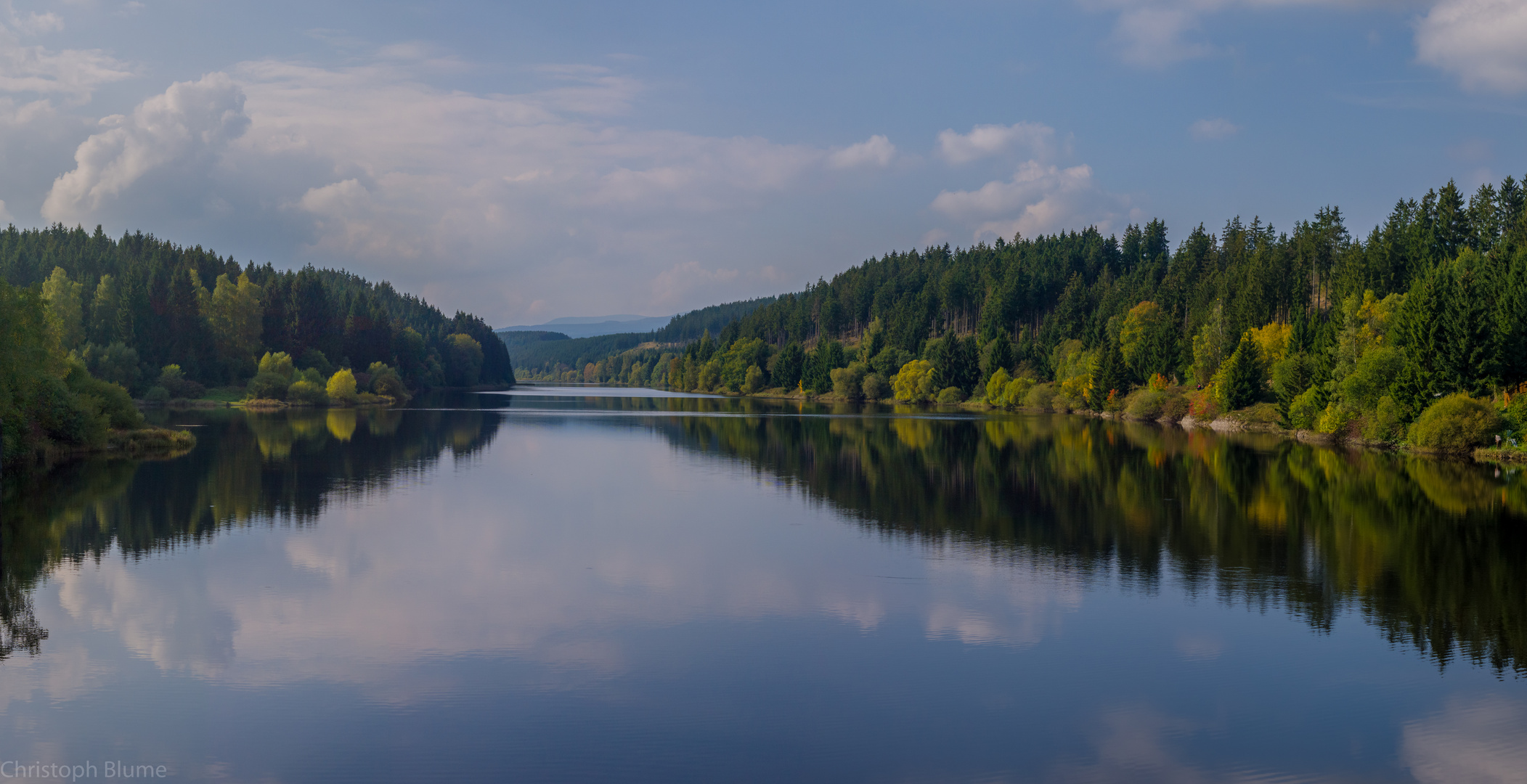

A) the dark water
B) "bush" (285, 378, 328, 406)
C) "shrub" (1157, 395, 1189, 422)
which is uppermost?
"bush" (285, 378, 328, 406)

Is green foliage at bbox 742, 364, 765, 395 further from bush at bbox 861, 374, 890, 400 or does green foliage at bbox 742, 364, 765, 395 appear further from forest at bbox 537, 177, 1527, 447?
bush at bbox 861, 374, 890, 400

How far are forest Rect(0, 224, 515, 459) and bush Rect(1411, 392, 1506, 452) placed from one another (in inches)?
2575

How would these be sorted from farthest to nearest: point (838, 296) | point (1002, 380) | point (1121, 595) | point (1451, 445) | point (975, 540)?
point (838, 296) → point (1002, 380) → point (1451, 445) → point (975, 540) → point (1121, 595)

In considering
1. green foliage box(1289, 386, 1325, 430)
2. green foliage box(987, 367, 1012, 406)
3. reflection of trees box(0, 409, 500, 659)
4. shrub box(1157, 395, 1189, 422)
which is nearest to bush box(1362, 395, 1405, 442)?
green foliage box(1289, 386, 1325, 430)

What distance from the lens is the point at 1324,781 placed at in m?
11.6

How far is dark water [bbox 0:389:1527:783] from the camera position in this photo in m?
12.3

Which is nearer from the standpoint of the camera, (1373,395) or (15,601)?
(15,601)

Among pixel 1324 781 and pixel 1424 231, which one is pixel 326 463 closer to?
pixel 1324 781

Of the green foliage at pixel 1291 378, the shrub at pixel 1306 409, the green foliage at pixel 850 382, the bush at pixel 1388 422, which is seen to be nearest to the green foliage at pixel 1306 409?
the shrub at pixel 1306 409

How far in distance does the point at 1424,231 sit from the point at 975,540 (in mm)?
93490

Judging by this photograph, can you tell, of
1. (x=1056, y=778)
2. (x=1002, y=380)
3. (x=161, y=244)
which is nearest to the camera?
(x=1056, y=778)

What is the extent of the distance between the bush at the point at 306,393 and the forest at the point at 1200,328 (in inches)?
2735

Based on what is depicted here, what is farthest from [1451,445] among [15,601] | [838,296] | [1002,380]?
[838,296]

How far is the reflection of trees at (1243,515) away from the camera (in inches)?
804
